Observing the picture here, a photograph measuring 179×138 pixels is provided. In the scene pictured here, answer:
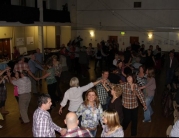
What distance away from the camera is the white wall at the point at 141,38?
1448cm

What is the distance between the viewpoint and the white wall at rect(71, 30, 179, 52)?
14484 mm

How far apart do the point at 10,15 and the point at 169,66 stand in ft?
24.4

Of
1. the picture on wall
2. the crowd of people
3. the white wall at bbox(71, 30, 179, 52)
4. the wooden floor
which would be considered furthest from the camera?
the white wall at bbox(71, 30, 179, 52)

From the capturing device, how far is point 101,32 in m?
16.5

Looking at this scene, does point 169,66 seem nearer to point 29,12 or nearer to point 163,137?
point 163,137

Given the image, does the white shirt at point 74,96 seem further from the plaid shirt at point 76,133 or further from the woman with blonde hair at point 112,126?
the plaid shirt at point 76,133

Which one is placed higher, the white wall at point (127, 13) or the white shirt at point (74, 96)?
the white wall at point (127, 13)

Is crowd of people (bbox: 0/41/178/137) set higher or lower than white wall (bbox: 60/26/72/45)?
lower

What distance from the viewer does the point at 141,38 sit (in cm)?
1536

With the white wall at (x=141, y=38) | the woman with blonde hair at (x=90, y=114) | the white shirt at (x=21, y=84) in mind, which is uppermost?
the white wall at (x=141, y=38)

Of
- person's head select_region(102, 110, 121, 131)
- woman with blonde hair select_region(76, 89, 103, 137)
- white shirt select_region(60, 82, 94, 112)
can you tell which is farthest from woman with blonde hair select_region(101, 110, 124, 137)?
white shirt select_region(60, 82, 94, 112)

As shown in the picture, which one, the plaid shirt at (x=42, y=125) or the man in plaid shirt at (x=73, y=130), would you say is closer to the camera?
the man in plaid shirt at (x=73, y=130)

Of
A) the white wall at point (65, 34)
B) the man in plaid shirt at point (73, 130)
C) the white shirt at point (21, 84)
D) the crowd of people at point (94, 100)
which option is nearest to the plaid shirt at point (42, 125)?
the crowd of people at point (94, 100)

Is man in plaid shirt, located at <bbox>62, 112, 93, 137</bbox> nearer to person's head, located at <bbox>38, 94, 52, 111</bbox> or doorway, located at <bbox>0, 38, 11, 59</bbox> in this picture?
person's head, located at <bbox>38, 94, 52, 111</bbox>
